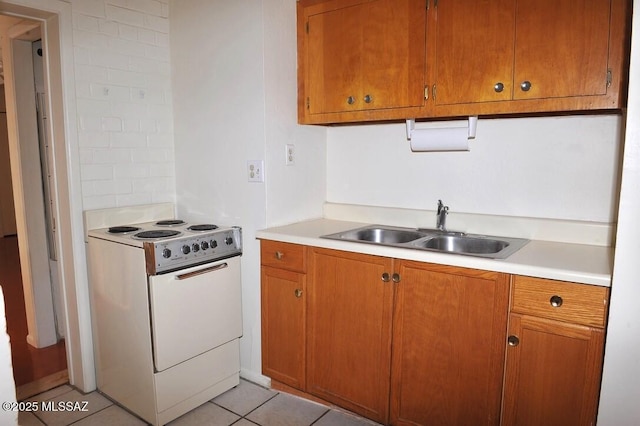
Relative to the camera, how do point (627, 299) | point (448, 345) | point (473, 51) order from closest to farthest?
1. point (627, 299)
2. point (448, 345)
3. point (473, 51)

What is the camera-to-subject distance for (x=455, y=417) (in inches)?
71.8

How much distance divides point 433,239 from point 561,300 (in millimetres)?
793

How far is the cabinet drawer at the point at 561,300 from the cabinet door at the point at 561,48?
781mm

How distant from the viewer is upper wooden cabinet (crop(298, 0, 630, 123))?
170cm

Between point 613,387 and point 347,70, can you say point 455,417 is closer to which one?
point 613,387

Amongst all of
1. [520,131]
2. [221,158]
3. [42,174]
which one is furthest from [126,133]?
[520,131]

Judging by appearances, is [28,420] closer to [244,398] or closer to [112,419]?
[112,419]

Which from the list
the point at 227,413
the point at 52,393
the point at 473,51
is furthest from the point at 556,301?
the point at 52,393

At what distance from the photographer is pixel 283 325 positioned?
234 cm

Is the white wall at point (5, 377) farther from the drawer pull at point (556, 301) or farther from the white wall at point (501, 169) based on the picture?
the white wall at point (501, 169)

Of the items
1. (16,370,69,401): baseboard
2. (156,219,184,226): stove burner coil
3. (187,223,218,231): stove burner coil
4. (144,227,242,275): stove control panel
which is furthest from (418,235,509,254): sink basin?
(16,370,69,401): baseboard

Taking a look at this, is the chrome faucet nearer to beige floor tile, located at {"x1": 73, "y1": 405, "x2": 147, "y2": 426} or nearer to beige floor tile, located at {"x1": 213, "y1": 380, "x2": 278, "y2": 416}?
beige floor tile, located at {"x1": 213, "y1": 380, "x2": 278, "y2": 416}

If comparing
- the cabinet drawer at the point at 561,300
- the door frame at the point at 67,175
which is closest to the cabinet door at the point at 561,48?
the cabinet drawer at the point at 561,300

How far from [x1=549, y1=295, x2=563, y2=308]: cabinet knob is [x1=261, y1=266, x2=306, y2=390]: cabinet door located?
113cm
